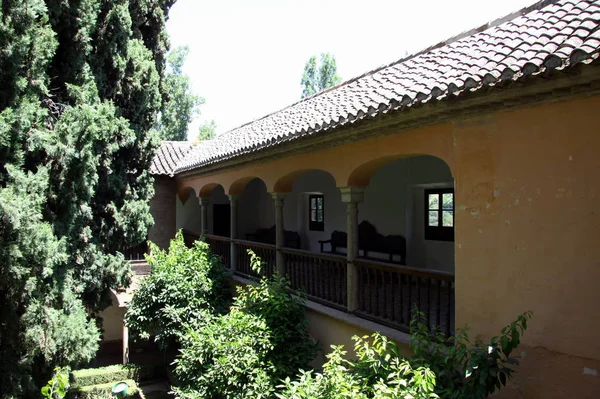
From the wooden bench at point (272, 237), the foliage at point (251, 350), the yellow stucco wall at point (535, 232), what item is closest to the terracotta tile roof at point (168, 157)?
the wooden bench at point (272, 237)

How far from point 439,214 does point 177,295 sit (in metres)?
5.32

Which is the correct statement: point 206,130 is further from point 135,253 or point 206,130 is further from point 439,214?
point 439,214

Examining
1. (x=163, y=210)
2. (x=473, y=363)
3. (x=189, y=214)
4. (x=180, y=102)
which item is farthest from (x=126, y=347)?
(x=180, y=102)

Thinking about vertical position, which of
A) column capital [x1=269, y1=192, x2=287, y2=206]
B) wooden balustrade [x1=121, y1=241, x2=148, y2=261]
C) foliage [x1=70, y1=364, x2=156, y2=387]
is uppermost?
column capital [x1=269, y1=192, x2=287, y2=206]

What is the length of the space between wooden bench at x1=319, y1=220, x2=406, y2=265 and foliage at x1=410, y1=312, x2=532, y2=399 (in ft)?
15.7

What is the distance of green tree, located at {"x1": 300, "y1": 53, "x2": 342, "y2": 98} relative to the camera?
126 ft

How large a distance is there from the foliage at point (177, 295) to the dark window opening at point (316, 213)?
4.12 meters

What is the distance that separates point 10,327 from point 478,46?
6.80 meters

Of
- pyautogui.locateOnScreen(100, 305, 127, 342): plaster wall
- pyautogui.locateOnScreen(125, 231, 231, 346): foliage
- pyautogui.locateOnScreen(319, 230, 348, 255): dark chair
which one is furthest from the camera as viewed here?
pyautogui.locateOnScreen(100, 305, 127, 342): plaster wall

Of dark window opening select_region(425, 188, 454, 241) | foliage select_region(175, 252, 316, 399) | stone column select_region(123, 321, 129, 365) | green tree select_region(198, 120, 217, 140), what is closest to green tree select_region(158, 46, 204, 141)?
green tree select_region(198, 120, 217, 140)

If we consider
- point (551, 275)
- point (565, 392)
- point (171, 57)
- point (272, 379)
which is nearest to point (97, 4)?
point (272, 379)

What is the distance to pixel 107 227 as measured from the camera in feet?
29.4

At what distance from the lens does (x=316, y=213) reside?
520 inches

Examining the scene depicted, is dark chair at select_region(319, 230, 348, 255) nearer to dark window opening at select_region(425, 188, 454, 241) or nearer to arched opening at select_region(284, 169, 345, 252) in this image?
arched opening at select_region(284, 169, 345, 252)
